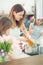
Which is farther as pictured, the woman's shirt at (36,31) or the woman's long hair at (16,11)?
the woman's shirt at (36,31)

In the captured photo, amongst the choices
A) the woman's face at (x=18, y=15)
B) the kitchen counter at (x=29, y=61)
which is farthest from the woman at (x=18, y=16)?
the kitchen counter at (x=29, y=61)

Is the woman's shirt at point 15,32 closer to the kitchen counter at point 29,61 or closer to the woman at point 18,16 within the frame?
the woman at point 18,16

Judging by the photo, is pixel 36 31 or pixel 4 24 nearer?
pixel 4 24

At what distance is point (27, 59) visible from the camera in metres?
1.32

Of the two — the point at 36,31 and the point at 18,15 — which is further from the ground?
the point at 18,15

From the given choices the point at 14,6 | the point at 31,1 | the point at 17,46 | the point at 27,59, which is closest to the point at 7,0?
the point at 14,6

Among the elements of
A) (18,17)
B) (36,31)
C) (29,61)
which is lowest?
(29,61)

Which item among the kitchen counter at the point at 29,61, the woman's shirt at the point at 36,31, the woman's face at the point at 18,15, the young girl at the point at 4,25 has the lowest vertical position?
the kitchen counter at the point at 29,61

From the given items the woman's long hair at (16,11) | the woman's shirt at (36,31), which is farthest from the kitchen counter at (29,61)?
the woman's long hair at (16,11)

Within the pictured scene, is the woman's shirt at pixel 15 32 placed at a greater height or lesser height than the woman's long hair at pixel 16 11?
lesser

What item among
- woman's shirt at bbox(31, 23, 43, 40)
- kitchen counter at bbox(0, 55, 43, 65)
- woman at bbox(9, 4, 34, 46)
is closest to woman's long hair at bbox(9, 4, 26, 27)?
woman at bbox(9, 4, 34, 46)

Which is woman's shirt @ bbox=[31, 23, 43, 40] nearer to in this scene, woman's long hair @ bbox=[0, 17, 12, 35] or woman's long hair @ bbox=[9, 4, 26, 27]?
woman's long hair @ bbox=[9, 4, 26, 27]

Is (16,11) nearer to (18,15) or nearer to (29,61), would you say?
(18,15)

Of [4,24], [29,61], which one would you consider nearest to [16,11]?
[4,24]
